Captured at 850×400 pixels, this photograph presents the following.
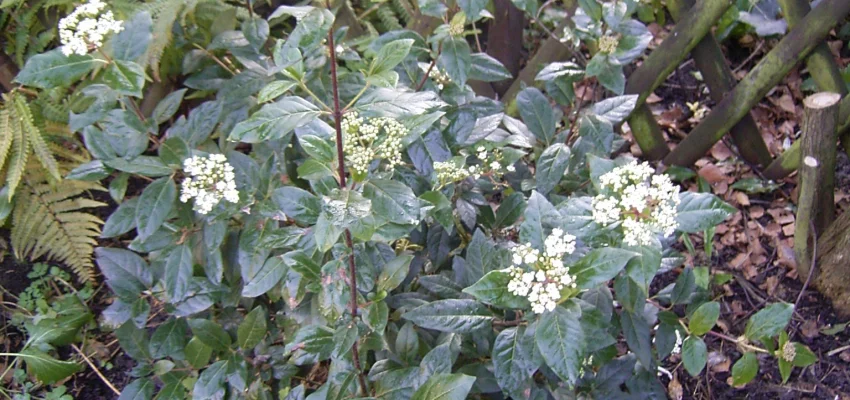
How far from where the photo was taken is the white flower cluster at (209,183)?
1.40 metres

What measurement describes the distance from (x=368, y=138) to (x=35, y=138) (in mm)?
1596

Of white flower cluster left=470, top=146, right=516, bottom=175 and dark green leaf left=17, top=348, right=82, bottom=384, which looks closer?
white flower cluster left=470, top=146, right=516, bottom=175

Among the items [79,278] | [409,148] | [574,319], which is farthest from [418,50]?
[79,278]

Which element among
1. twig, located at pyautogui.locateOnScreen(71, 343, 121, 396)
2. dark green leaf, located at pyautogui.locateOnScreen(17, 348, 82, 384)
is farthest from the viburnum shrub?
twig, located at pyautogui.locateOnScreen(71, 343, 121, 396)

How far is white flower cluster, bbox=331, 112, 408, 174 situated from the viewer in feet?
4.07

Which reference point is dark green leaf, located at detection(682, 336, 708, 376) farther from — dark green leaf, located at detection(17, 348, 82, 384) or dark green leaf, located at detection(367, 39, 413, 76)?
dark green leaf, located at detection(17, 348, 82, 384)

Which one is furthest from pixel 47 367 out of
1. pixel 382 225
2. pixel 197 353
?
pixel 382 225

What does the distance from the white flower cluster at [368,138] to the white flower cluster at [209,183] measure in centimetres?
28

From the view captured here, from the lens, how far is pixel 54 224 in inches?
95.7

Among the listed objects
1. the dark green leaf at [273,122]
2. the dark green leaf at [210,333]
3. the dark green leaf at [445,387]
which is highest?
the dark green leaf at [273,122]

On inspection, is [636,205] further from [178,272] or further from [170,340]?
[170,340]

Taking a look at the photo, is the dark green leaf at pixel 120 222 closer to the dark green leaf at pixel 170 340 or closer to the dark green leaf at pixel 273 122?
the dark green leaf at pixel 170 340

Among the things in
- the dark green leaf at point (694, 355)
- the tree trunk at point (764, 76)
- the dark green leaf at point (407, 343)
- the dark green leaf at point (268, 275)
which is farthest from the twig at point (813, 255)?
the dark green leaf at point (268, 275)

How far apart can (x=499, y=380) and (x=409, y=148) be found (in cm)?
58
